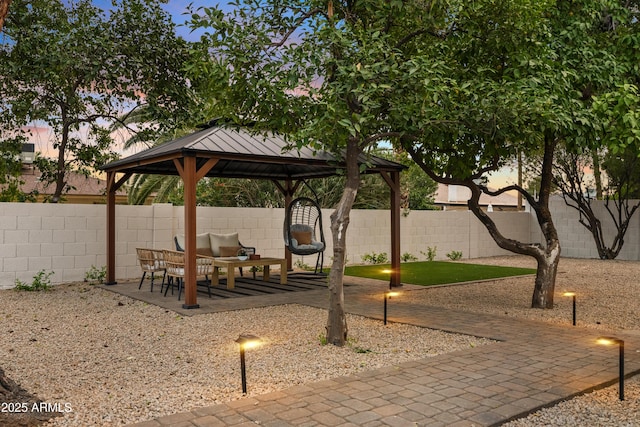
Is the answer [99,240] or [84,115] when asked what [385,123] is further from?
[84,115]

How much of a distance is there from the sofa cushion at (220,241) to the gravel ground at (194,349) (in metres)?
2.11

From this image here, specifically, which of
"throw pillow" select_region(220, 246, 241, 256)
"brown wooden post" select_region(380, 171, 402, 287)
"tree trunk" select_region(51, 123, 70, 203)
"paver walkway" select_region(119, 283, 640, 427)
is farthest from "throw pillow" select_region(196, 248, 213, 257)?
"paver walkway" select_region(119, 283, 640, 427)

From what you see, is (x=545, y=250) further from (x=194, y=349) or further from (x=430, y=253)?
(x=430, y=253)

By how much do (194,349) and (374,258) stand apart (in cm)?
863

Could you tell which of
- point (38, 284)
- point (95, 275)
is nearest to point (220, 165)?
point (95, 275)

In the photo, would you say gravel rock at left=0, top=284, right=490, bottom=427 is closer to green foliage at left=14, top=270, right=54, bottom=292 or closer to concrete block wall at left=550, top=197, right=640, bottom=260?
green foliage at left=14, top=270, right=54, bottom=292

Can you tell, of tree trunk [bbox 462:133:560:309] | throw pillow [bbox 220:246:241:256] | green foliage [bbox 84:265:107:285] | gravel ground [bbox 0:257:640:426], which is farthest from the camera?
throw pillow [bbox 220:246:241:256]

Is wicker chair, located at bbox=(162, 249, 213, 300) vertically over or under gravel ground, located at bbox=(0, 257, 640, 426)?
over

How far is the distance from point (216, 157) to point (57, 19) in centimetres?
524

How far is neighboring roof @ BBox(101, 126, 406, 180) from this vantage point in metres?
7.07

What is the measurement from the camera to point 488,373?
3.92 m

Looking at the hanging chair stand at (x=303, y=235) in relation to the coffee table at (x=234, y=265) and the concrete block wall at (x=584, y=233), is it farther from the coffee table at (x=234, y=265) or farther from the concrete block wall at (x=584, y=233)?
the concrete block wall at (x=584, y=233)

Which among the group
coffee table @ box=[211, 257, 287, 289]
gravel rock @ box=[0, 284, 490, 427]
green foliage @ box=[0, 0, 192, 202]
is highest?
green foliage @ box=[0, 0, 192, 202]

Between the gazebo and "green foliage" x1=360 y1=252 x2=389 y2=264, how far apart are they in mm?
2493
